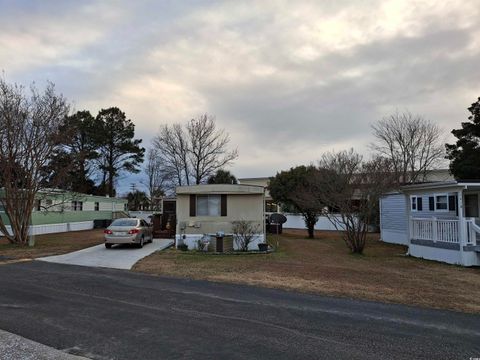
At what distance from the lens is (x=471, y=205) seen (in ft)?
56.6

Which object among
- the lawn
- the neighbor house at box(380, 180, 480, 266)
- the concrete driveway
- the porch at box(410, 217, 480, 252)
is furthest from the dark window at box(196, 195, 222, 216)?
the porch at box(410, 217, 480, 252)

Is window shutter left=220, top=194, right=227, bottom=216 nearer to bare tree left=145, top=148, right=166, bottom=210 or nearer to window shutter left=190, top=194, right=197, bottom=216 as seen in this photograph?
window shutter left=190, top=194, right=197, bottom=216

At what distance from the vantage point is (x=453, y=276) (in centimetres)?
1213

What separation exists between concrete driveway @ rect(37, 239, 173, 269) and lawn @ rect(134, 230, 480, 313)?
0.69 metres

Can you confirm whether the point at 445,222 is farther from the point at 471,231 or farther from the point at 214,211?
the point at 214,211

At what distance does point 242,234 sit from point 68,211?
19.4 m

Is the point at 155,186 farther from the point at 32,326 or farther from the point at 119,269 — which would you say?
the point at 32,326

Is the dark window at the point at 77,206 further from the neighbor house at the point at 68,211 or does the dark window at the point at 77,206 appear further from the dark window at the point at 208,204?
the dark window at the point at 208,204

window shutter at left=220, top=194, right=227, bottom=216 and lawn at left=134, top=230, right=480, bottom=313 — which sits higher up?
window shutter at left=220, top=194, right=227, bottom=216

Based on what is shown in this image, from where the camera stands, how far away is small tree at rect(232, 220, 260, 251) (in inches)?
758

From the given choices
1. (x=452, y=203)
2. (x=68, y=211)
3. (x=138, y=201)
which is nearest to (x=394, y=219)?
(x=452, y=203)

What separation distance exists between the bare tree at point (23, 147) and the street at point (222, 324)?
12.6m

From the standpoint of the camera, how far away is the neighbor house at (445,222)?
1460 cm

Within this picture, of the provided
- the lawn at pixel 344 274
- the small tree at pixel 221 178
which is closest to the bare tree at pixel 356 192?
the lawn at pixel 344 274
